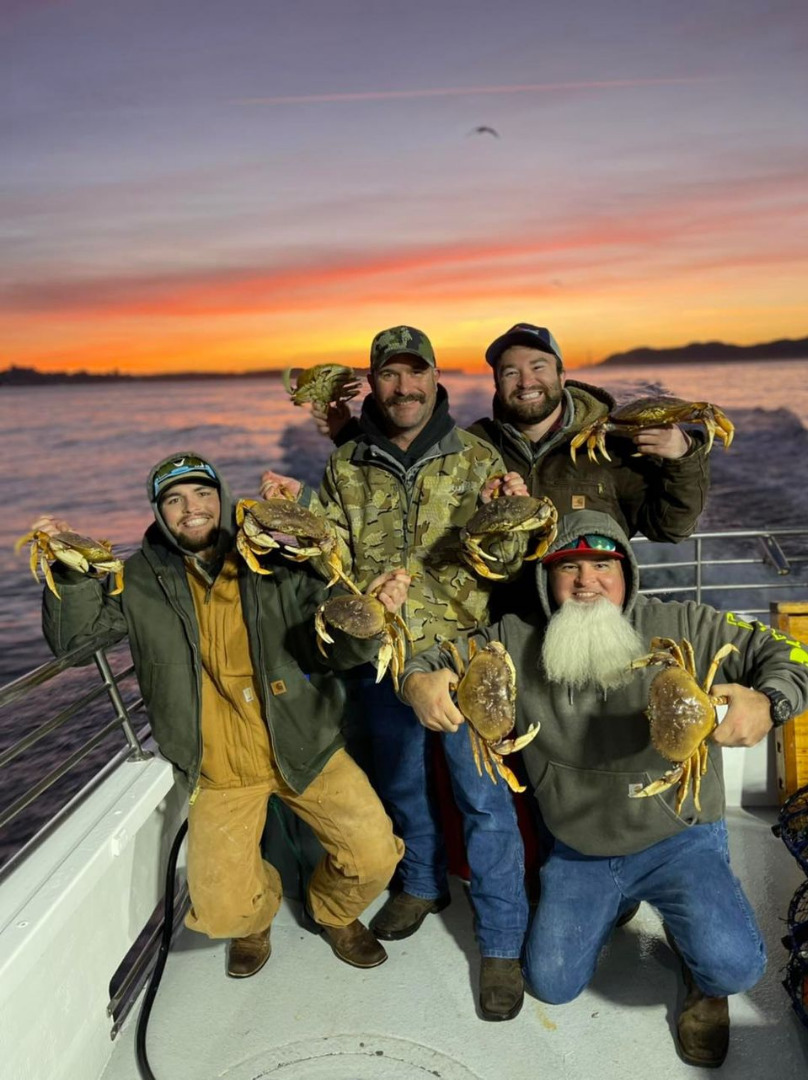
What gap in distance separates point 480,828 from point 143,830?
1174 millimetres

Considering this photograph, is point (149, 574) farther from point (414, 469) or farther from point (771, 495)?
point (771, 495)

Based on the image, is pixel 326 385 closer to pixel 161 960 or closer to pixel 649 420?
pixel 649 420

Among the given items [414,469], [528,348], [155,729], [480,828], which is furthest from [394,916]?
[528,348]

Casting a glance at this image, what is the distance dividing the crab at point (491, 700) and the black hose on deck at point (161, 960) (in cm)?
131

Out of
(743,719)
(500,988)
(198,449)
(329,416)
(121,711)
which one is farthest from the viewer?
(198,449)

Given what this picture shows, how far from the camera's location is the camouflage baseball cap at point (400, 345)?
10.1 ft

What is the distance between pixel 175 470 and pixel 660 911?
2.17 meters

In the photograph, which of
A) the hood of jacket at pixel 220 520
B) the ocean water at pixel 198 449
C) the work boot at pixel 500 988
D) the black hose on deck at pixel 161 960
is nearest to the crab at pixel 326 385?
the hood of jacket at pixel 220 520

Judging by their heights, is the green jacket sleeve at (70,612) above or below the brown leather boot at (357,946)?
above

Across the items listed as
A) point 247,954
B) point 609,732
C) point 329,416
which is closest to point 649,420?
point 609,732

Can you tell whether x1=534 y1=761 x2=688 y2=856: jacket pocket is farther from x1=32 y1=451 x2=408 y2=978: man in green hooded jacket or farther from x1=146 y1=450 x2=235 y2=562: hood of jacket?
x1=146 y1=450 x2=235 y2=562: hood of jacket

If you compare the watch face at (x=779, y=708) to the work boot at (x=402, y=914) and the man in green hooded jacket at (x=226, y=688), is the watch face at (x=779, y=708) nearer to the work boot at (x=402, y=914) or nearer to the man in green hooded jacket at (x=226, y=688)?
the man in green hooded jacket at (x=226, y=688)

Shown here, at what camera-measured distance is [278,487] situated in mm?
2975

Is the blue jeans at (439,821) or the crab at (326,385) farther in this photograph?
the crab at (326,385)
